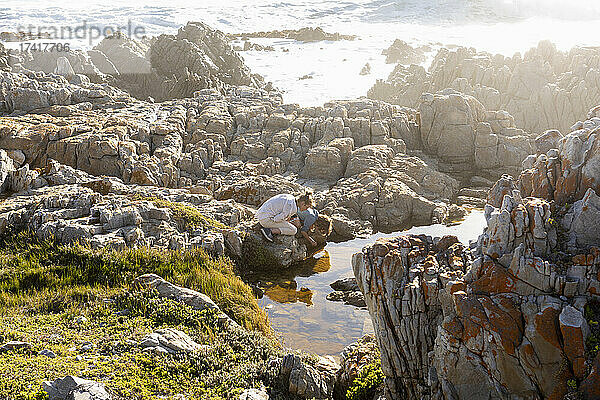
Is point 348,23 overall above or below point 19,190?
above

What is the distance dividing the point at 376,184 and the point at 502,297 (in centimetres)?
1110

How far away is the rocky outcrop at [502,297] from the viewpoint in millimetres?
5766

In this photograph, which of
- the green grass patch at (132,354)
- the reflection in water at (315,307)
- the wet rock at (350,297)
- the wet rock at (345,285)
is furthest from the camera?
the wet rock at (345,285)

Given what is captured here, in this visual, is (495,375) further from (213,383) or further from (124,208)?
(124,208)

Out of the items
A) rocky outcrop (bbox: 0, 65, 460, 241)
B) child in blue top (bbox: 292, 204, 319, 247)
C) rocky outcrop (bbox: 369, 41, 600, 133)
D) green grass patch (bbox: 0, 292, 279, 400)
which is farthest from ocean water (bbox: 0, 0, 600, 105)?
green grass patch (bbox: 0, 292, 279, 400)

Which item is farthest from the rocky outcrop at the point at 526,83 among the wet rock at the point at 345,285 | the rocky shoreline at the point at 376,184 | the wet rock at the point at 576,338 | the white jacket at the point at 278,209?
the wet rock at the point at 576,338

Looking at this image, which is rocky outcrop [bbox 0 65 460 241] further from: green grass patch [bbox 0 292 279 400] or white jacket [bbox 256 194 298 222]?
green grass patch [bbox 0 292 279 400]

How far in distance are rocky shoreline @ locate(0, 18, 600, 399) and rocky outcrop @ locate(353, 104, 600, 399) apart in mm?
22

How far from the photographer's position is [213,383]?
23.3 ft

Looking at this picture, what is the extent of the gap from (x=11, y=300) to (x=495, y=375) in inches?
309

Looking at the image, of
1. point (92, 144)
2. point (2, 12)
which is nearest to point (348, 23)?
point (2, 12)

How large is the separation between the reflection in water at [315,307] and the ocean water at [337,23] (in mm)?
19647

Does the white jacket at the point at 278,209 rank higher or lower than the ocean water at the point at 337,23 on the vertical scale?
lower

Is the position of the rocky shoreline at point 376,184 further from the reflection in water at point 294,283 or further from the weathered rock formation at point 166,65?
the reflection in water at point 294,283
